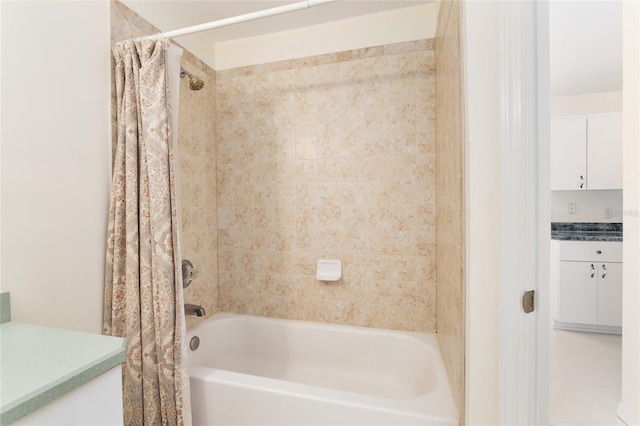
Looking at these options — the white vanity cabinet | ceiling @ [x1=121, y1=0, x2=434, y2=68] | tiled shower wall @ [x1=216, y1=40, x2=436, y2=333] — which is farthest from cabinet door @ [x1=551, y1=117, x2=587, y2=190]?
ceiling @ [x1=121, y1=0, x2=434, y2=68]

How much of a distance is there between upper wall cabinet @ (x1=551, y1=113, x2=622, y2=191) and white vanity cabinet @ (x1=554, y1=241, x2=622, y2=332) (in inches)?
10.0

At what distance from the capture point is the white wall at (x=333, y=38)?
1728 millimetres

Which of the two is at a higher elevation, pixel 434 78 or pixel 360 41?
pixel 360 41

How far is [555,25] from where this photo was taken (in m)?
1.55

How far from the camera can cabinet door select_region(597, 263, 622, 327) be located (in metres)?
1.07

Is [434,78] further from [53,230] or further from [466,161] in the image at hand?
[53,230]

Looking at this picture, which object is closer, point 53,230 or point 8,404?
point 8,404

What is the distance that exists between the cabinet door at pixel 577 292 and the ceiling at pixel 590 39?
78 centimetres

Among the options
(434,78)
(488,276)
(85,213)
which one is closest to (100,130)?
(85,213)

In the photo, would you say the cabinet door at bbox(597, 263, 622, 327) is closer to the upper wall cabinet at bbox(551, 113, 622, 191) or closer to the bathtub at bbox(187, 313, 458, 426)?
the upper wall cabinet at bbox(551, 113, 622, 191)

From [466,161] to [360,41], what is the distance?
1.37 meters

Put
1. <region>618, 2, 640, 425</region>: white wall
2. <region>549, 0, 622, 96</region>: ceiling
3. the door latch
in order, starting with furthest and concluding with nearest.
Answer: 1. <region>549, 0, 622, 96</region>: ceiling
2. the door latch
3. <region>618, 2, 640, 425</region>: white wall

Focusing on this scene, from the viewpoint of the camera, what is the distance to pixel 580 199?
1287mm

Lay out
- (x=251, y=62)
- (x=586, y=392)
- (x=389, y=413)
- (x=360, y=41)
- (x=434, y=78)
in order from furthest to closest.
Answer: (x=251, y=62), (x=360, y=41), (x=434, y=78), (x=586, y=392), (x=389, y=413)
